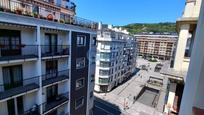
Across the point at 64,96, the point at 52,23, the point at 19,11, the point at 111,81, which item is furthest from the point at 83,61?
the point at 111,81

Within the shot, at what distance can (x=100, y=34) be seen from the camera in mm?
31453

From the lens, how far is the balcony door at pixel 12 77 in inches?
354

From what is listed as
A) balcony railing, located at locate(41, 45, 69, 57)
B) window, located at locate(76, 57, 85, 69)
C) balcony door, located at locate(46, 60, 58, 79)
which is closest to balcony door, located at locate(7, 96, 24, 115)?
balcony door, located at locate(46, 60, 58, 79)

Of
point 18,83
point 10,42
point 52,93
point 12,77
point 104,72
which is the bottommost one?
point 104,72

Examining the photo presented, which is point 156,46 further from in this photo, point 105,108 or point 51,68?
point 51,68

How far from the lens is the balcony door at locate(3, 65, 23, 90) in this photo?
8.98 metres

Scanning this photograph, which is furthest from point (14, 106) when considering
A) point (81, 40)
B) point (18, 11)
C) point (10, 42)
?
point (81, 40)

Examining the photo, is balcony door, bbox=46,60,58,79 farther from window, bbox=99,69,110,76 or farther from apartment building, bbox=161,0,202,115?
window, bbox=99,69,110,76

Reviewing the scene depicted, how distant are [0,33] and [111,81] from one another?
3003 cm

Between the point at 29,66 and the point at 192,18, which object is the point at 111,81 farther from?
the point at 192,18

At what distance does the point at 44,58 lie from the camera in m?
10.5

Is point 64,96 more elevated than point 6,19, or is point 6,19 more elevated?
point 6,19

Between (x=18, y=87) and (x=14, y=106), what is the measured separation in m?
1.55

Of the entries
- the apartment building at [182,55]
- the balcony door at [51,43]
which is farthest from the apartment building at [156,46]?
the apartment building at [182,55]
